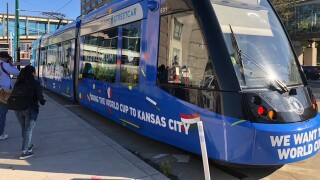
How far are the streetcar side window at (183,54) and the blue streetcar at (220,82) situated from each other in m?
0.01

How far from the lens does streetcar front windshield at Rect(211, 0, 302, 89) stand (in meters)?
4.84

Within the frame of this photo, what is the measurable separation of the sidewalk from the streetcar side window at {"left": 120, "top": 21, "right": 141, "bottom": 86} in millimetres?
1294

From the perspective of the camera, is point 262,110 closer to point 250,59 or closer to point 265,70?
point 265,70

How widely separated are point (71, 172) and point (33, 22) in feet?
226

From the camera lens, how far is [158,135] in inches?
232

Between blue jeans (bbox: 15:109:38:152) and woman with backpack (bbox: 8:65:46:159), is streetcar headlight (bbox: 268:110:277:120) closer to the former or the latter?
woman with backpack (bbox: 8:65:46:159)

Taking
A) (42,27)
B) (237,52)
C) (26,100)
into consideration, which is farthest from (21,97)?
(42,27)

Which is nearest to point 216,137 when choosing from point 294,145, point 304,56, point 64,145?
point 294,145

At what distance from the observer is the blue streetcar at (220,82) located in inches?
179

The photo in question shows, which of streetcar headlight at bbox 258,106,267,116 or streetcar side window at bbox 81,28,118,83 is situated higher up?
streetcar side window at bbox 81,28,118,83

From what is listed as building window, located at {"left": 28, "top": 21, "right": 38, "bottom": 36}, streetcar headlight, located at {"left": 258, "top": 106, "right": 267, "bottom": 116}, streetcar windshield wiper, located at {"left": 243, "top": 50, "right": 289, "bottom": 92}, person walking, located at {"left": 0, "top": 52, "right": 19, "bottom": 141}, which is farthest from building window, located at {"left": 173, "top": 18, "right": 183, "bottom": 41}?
building window, located at {"left": 28, "top": 21, "right": 38, "bottom": 36}

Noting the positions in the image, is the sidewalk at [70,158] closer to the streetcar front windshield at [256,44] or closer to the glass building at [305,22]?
the streetcar front windshield at [256,44]

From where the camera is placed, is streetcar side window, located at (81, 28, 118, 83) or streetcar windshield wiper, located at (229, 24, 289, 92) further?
streetcar side window, located at (81, 28, 118, 83)

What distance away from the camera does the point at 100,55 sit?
8805mm
